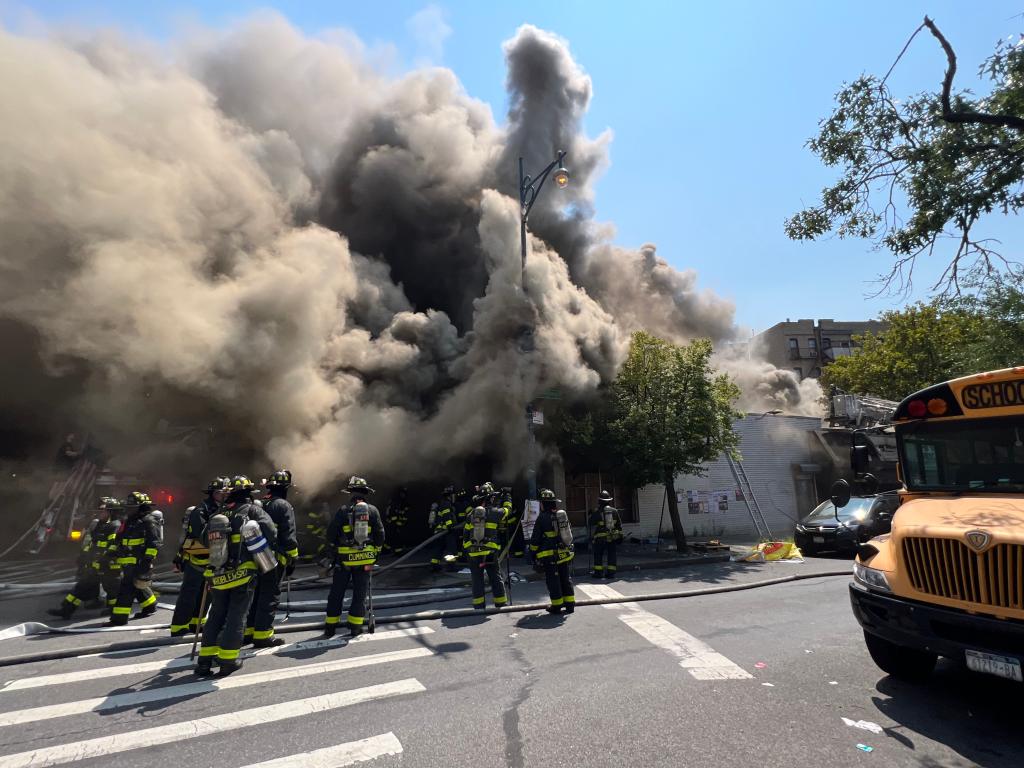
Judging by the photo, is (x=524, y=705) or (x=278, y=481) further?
(x=278, y=481)

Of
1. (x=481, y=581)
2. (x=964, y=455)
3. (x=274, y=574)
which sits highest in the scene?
(x=964, y=455)

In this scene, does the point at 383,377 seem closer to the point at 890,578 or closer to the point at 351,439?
the point at 351,439

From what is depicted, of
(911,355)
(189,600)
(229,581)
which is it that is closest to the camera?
(229,581)

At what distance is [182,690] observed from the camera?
171 inches

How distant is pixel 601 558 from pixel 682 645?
4763 mm

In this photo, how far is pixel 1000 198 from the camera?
6.15 metres

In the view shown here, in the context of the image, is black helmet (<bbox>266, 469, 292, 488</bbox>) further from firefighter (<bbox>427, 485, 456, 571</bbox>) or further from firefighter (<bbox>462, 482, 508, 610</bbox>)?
firefighter (<bbox>427, 485, 456, 571</bbox>)

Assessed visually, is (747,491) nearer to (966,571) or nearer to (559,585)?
(559,585)

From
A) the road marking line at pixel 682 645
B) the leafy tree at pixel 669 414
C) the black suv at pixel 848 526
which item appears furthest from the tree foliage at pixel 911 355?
the road marking line at pixel 682 645

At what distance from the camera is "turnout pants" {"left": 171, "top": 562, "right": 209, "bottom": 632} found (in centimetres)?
603

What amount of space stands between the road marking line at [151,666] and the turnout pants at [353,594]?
214 millimetres

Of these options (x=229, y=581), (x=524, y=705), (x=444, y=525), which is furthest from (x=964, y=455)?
(x=444, y=525)

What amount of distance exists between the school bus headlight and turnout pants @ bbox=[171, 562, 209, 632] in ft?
20.5

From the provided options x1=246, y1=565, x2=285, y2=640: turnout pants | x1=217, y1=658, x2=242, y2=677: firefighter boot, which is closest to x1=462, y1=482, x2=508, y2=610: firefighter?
x1=246, y1=565, x2=285, y2=640: turnout pants
